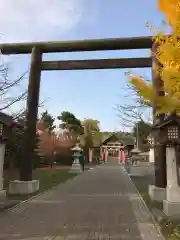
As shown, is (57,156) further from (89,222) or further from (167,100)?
(167,100)

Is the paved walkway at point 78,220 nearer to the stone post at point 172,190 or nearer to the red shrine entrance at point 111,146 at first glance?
the stone post at point 172,190

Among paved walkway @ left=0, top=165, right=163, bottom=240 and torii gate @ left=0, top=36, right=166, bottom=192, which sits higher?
torii gate @ left=0, top=36, right=166, bottom=192

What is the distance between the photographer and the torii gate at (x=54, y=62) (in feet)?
40.9

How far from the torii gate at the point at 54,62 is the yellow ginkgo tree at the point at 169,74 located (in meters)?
6.71

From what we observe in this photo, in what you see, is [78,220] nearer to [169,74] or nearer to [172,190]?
[172,190]

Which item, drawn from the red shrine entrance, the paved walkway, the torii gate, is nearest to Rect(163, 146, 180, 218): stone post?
the paved walkway

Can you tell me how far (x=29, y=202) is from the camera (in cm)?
1066

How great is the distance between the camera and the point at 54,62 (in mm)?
13172

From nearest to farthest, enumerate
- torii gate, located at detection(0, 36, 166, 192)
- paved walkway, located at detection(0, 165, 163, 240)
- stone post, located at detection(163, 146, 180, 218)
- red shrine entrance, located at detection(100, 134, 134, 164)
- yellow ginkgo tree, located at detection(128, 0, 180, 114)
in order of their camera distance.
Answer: yellow ginkgo tree, located at detection(128, 0, 180, 114) < paved walkway, located at detection(0, 165, 163, 240) < stone post, located at detection(163, 146, 180, 218) < torii gate, located at detection(0, 36, 166, 192) < red shrine entrance, located at detection(100, 134, 134, 164)

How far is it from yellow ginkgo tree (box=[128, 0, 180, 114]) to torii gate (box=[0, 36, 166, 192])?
6.71 meters

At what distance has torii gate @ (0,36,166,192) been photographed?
12469 millimetres

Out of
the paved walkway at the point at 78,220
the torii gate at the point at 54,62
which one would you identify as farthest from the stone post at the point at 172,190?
the torii gate at the point at 54,62

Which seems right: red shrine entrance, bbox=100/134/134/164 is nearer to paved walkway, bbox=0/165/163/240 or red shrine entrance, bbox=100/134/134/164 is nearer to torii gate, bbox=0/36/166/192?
torii gate, bbox=0/36/166/192

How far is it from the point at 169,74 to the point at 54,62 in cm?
871
